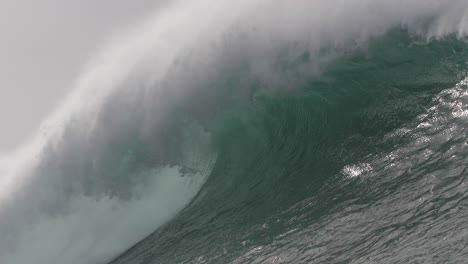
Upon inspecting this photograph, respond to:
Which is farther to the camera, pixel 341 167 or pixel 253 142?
pixel 253 142

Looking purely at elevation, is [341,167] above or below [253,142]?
below

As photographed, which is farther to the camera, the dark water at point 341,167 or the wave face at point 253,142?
the wave face at point 253,142

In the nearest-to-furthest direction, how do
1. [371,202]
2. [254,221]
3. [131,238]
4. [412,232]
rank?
[412,232] → [371,202] → [254,221] → [131,238]

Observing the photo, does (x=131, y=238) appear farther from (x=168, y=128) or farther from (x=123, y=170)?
(x=168, y=128)

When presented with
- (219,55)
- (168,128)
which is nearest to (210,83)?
(219,55)
